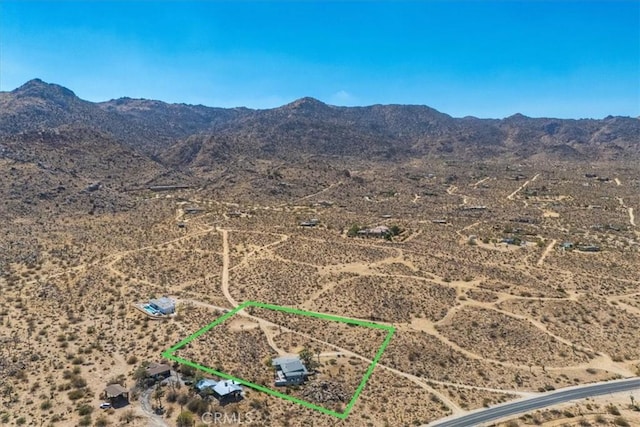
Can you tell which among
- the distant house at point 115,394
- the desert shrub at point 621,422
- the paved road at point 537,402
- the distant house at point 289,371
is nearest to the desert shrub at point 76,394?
the distant house at point 115,394

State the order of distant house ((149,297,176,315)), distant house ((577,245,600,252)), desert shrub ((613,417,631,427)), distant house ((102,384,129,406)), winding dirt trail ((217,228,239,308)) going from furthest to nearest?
distant house ((577,245,600,252))
winding dirt trail ((217,228,239,308))
distant house ((149,297,176,315))
desert shrub ((613,417,631,427))
distant house ((102,384,129,406))

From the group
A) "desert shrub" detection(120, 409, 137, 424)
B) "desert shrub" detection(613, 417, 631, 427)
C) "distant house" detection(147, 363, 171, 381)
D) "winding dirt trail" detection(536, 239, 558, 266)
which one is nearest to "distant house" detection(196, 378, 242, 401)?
"distant house" detection(147, 363, 171, 381)

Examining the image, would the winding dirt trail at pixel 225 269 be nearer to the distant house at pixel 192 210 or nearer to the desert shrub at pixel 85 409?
the distant house at pixel 192 210

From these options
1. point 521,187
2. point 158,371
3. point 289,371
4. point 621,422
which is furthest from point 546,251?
point 521,187

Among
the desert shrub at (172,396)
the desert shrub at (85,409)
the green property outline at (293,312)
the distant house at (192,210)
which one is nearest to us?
the desert shrub at (85,409)

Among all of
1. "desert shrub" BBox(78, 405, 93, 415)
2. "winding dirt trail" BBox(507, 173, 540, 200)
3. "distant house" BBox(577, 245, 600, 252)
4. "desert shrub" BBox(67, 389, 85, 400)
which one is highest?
"winding dirt trail" BBox(507, 173, 540, 200)

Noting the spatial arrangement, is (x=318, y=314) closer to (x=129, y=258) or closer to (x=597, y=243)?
(x=129, y=258)

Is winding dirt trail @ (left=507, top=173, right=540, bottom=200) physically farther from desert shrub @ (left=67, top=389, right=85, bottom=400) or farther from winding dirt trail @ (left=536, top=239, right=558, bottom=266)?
desert shrub @ (left=67, top=389, right=85, bottom=400)
